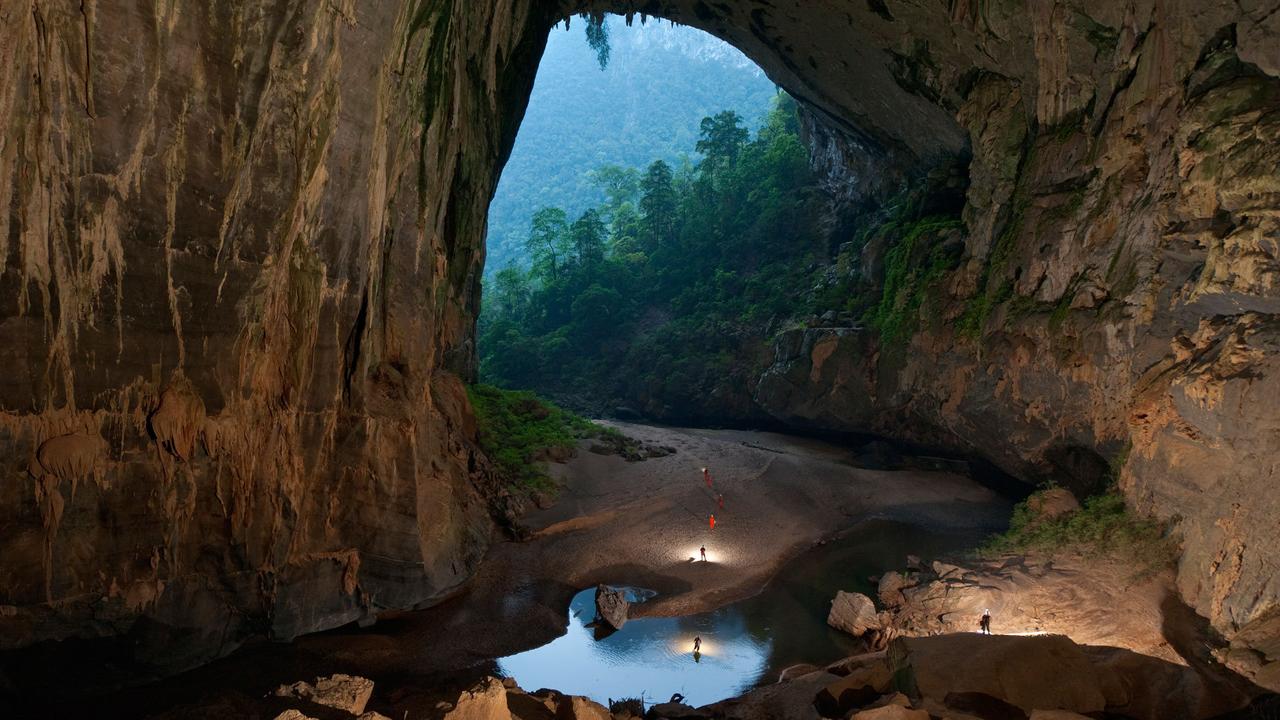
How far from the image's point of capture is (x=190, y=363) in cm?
952

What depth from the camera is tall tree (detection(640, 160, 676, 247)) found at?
140 ft

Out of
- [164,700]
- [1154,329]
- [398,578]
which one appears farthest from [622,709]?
[1154,329]

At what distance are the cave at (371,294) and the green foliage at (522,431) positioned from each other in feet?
5.18

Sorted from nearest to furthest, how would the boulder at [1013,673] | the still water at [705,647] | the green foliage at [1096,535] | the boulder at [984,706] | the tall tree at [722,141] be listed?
the boulder at [984,706], the boulder at [1013,673], the still water at [705,647], the green foliage at [1096,535], the tall tree at [722,141]

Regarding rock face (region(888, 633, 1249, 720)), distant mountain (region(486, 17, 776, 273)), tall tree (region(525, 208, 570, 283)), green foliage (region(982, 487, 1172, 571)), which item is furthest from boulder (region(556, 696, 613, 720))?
distant mountain (region(486, 17, 776, 273))

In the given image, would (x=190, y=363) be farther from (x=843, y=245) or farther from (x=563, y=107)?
(x=563, y=107)

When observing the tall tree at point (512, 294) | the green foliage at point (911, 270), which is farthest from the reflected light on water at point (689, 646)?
the tall tree at point (512, 294)

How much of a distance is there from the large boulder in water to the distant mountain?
86.5 m

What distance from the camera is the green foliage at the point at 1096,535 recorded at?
40.7ft

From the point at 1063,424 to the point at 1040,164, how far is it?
6.49 metres

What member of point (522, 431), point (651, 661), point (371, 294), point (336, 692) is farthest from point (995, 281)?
point (336, 692)

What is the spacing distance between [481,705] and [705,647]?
730 cm

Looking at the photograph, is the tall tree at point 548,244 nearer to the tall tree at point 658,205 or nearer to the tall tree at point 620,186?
the tall tree at point 658,205

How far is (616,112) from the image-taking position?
133m
